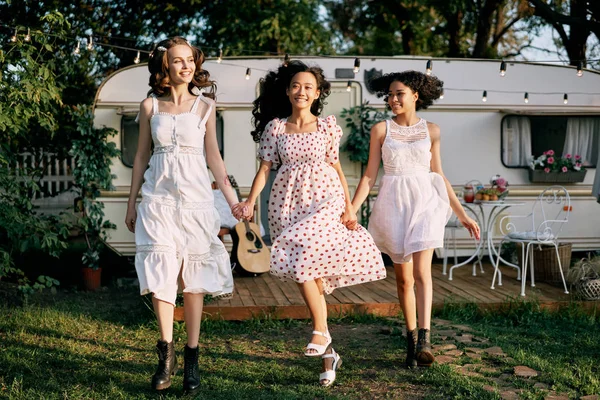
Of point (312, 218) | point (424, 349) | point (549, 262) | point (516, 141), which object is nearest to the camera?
point (312, 218)

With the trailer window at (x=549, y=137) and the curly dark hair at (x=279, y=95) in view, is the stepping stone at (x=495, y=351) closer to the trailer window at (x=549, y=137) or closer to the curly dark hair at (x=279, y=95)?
the curly dark hair at (x=279, y=95)

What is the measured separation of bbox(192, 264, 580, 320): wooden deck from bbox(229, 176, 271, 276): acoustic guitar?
173mm

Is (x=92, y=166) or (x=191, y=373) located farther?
(x=92, y=166)

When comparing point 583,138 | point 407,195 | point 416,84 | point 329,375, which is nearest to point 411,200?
Result: point 407,195

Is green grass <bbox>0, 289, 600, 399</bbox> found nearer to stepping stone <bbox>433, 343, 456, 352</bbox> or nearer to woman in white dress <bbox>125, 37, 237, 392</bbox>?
stepping stone <bbox>433, 343, 456, 352</bbox>

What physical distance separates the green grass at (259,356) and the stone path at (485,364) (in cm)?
5

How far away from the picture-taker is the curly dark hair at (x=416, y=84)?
455cm

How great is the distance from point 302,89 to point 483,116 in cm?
510

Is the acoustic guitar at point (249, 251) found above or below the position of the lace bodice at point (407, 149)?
below

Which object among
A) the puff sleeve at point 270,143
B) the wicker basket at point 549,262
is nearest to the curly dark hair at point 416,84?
the puff sleeve at point 270,143

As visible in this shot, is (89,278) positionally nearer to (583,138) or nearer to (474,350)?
(474,350)

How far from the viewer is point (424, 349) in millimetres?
4320

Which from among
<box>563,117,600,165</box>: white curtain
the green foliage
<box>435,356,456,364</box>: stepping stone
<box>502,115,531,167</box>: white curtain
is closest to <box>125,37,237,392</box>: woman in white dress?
<box>435,356,456,364</box>: stepping stone

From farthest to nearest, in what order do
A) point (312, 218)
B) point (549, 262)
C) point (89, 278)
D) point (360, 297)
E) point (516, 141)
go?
point (516, 141) → point (89, 278) → point (549, 262) → point (360, 297) → point (312, 218)
